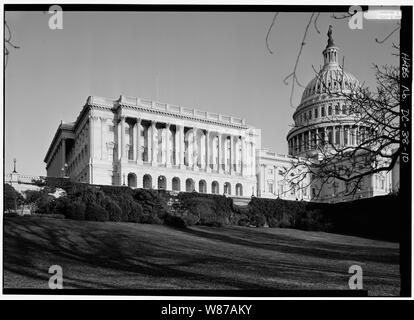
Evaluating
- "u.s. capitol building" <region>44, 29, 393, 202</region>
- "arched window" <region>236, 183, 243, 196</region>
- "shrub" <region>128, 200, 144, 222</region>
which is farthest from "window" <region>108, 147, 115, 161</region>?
"shrub" <region>128, 200, 144, 222</region>

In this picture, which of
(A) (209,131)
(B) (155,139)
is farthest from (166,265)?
(B) (155,139)

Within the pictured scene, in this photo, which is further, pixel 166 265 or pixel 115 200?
pixel 115 200

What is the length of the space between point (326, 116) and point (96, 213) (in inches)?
369

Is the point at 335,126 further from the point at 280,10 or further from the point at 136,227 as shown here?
the point at 136,227

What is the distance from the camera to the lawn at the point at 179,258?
11.3m

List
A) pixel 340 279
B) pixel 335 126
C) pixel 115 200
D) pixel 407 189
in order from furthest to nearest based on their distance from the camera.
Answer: pixel 115 200 → pixel 335 126 → pixel 340 279 → pixel 407 189

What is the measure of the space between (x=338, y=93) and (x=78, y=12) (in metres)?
6.37

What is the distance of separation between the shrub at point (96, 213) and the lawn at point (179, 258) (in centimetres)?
84

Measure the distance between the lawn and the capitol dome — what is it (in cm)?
310

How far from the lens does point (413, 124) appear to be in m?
10.4

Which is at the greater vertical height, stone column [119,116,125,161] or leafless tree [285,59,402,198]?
stone column [119,116,125,161]

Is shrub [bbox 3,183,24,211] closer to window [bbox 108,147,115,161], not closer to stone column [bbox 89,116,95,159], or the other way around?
stone column [bbox 89,116,95,159]

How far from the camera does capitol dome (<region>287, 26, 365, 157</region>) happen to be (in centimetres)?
1241
